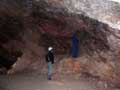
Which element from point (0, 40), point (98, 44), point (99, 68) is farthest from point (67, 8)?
point (0, 40)

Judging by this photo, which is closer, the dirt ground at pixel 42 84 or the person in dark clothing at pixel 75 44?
the dirt ground at pixel 42 84

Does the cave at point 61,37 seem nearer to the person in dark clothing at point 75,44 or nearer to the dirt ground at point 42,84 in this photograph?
the person in dark clothing at point 75,44

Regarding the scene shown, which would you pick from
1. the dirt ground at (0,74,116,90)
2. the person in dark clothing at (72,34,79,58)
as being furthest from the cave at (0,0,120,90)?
the dirt ground at (0,74,116,90)

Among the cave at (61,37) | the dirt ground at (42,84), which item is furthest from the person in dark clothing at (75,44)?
the dirt ground at (42,84)

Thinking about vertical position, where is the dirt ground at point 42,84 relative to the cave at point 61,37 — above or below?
below

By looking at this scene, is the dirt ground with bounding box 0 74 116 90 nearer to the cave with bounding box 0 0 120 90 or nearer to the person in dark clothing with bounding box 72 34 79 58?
the cave with bounding box 0 0 120 90

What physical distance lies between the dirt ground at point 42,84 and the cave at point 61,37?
13.3 inches

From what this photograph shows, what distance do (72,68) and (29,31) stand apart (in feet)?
8.21

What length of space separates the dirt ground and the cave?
0.34 metres

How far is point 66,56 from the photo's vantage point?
40.1 feet

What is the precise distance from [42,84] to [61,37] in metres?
2.18

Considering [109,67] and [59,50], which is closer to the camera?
[109,67]

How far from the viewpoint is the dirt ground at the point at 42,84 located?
11.4 m

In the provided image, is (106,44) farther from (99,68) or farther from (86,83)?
(86,83)
